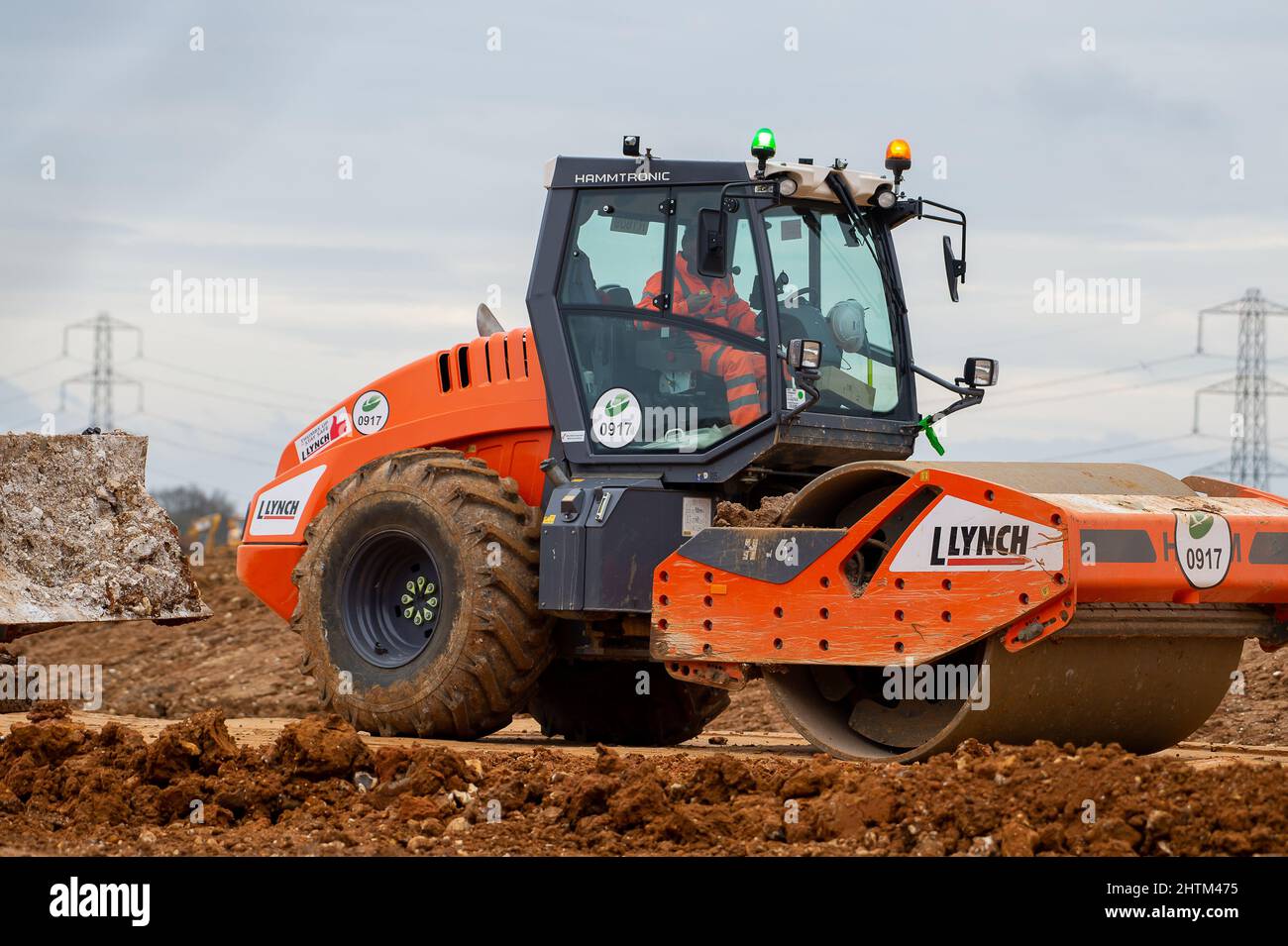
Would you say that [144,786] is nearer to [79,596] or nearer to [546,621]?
[546,621]

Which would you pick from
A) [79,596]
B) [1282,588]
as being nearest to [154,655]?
[79,596]

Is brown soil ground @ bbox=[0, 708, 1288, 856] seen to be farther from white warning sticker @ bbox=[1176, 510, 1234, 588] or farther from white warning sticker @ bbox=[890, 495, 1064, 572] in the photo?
white warning sticker @ bbox=[1176, 510, 1234, 588]

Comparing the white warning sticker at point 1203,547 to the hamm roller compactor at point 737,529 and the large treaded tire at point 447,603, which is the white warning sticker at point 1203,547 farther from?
the large treaded tire at point 447,603

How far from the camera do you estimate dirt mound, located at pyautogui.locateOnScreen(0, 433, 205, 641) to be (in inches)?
435

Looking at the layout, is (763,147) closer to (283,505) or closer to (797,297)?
(797,297)

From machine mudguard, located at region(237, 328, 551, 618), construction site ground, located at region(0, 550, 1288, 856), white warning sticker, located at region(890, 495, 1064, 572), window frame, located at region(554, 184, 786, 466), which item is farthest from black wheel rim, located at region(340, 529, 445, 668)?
white warning sticker, located at region(890, 495, 1064, 572)

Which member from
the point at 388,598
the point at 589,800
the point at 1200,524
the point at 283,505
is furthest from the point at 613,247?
the point at 589,800

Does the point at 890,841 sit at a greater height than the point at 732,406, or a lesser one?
lesser

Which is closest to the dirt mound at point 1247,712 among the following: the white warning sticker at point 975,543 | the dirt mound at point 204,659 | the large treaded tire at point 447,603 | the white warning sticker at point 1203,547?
the large treaded tire at point 447,603

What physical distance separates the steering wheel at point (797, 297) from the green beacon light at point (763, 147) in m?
0.61

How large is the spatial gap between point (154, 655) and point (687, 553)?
39.0 ft

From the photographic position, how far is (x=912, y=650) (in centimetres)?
821

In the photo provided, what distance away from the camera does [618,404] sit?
9789 millimetres

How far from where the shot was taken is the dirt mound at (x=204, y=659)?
16.7 meters
